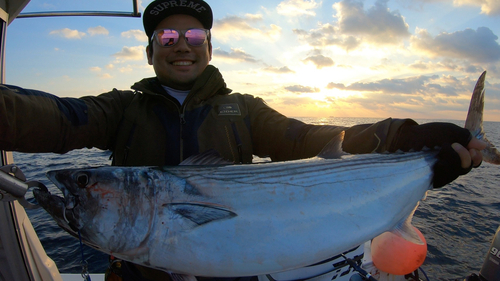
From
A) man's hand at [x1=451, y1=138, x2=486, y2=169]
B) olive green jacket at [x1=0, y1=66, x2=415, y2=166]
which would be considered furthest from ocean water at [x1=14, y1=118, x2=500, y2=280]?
man's hand at [x1=451, y1=138, x2=486, y2=169]

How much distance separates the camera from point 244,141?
2.73 m

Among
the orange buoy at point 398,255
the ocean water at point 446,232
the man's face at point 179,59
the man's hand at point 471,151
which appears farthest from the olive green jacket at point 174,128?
the ocean water at point 446,232

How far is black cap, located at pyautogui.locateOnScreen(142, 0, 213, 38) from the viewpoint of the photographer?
2807 mm

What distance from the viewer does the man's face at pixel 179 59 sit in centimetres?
276

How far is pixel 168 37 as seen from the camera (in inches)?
108

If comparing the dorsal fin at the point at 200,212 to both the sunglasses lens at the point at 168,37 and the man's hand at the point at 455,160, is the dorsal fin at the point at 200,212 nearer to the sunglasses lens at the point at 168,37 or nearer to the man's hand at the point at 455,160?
the man's hand at the point at 455,160

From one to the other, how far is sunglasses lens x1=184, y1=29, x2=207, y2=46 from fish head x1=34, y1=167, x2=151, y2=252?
1.73 metres

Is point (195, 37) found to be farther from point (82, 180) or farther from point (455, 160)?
point (455, 160)

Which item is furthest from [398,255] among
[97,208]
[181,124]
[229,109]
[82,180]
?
[82,180]

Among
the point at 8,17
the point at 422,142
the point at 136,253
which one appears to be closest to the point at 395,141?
the point at 422,142

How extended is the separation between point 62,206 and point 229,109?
1.65m

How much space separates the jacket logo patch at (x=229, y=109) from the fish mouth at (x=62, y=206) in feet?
4.90

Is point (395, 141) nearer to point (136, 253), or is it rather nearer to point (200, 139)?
point (200, 139)

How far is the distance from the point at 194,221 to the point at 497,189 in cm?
1585
